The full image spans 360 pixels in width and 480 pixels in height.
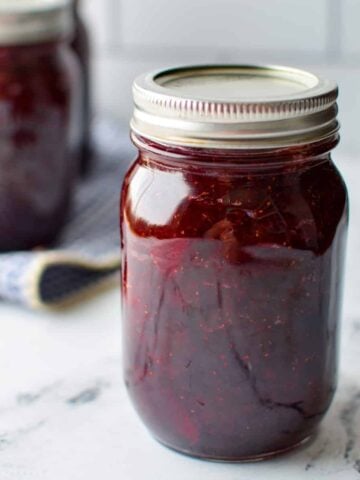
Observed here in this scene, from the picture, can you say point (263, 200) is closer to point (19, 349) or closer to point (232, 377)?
point (232, 377)

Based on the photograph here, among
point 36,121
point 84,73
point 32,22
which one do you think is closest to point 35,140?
point 36,121

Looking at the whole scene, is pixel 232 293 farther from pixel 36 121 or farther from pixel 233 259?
pixel 36 121

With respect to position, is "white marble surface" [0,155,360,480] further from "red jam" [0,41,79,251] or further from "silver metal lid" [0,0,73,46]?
"silver metal lid" [0,0,73,46]

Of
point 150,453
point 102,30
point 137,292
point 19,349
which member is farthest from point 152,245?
point 102,30

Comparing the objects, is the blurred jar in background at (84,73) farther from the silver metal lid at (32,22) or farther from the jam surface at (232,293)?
the jam surface at (232,293)

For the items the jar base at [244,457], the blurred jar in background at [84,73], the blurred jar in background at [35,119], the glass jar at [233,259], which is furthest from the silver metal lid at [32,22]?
the jar base at [244,457]
